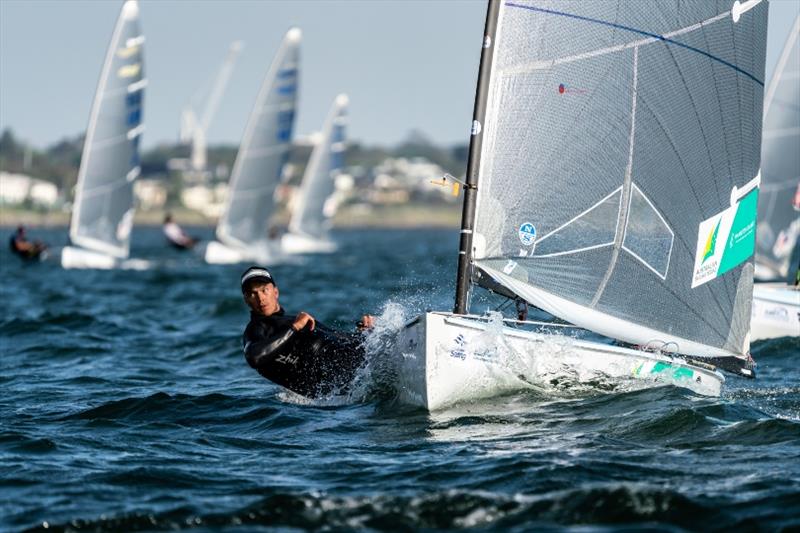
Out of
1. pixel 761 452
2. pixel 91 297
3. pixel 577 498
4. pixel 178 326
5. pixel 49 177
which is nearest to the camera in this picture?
pixel 577 498

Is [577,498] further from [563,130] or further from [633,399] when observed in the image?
[563,130]

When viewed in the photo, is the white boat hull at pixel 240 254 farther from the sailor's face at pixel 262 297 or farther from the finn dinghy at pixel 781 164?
the sailor's face at pixel 262 297

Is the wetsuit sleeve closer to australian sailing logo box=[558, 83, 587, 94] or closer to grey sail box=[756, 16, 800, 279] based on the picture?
australian sailing logo box=[558, 83, 587, 94]

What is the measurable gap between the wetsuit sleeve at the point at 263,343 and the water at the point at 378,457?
55 centimetres

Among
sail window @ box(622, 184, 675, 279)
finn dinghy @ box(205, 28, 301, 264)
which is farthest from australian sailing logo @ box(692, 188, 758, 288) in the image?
finn dinghy @ box(205, 28, 301, 264)

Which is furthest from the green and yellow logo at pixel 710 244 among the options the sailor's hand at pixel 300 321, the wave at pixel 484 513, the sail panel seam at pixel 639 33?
the wave at pixel 484 513

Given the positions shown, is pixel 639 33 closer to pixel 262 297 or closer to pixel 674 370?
pixel 674 370

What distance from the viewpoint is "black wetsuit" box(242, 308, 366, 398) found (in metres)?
10.3

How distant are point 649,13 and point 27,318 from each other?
42.4 feet

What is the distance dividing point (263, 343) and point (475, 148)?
2.31 metres

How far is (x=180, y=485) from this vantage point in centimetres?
793

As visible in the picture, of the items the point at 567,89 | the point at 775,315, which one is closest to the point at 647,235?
the point at 567,89

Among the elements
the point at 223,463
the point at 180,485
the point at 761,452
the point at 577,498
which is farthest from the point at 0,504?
the point at 761,452

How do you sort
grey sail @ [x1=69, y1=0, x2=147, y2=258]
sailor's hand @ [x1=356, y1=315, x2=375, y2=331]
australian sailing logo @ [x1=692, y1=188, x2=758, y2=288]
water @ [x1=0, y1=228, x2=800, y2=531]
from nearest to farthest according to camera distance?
1. water @ [x1=0, y1=228, x2=800, y2=531]
2. sailor's hand @ [x1=356, y1=315, x2=375, y2=331]
3. australian sailing logo @ [x1=692, y1=188, x2=758, y2=288]
4. grey sail @ [x1=69, y1=0, x2=147, y2=258]
